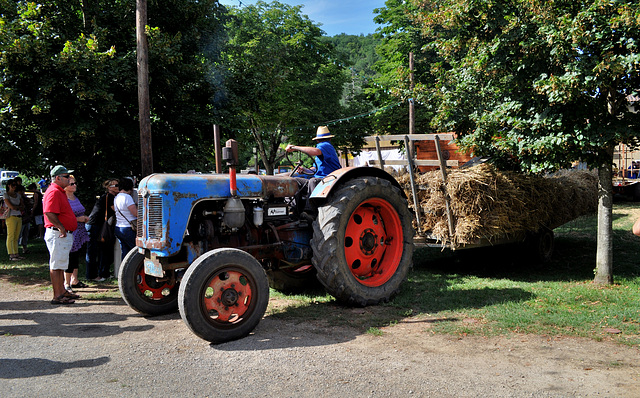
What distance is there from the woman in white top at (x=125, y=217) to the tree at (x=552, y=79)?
209 inches

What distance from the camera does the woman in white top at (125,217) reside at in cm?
728

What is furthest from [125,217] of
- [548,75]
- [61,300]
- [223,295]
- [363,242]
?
[548,75]

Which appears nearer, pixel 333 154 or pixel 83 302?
pixel 333 154

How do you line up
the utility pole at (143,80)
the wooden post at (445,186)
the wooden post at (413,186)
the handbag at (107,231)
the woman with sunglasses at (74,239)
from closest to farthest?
the wooden post at (445,186) → the woman with sunglasses at (74,239) → the wooden post at (413,186) → the handbag at (107,231) → the utility pole at (143,80)

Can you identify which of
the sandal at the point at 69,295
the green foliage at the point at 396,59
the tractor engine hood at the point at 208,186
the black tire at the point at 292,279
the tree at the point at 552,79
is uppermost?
the green foliage at the point at 396,59

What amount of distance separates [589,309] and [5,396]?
5.88 metres

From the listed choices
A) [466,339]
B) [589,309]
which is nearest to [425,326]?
[466,339]

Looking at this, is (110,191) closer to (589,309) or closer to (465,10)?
(465,10)

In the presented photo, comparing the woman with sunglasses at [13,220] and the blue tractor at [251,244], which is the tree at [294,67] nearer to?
the woman with sunglasses at [13,220]

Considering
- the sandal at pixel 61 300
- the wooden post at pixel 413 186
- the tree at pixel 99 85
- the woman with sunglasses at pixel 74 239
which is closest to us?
the sandal at pixel 61 300

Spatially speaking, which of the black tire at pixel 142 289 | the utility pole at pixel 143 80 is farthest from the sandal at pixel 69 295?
the utility pole at pixel 143 80

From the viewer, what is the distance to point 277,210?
5742 millimetres

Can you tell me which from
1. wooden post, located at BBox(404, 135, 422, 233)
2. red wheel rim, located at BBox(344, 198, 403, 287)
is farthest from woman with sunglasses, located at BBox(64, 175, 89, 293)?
wooden post, located at BBox(404, 135, 422, 233)

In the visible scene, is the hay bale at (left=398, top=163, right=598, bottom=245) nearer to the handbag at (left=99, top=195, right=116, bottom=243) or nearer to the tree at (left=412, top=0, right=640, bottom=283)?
the tree at (left=412, top=0, right=640, bottom=283)
